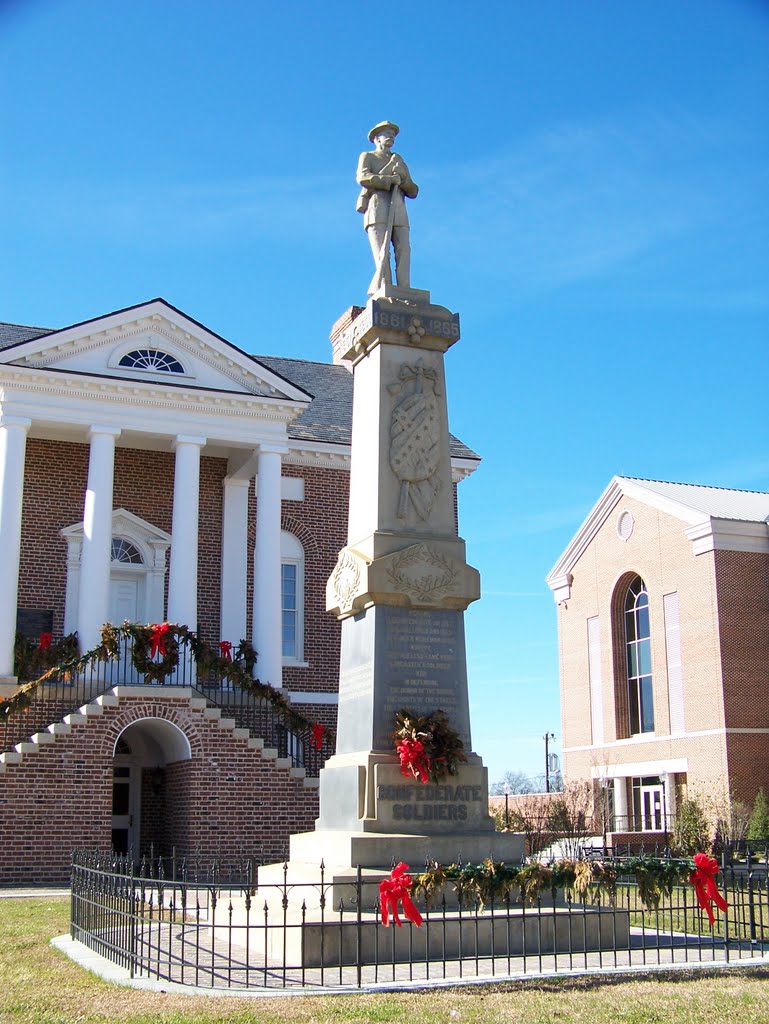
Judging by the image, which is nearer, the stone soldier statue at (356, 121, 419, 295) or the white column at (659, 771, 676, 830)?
Answer: the stone soldier statue at (356, 121, 419, 295)

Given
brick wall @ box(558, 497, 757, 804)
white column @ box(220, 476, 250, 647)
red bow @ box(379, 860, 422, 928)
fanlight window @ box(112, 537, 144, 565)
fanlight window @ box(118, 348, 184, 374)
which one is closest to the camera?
red bow @ box(379, 860, 422, 928)

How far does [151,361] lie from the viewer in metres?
25.3

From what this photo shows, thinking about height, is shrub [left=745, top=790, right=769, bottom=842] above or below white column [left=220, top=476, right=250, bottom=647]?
below

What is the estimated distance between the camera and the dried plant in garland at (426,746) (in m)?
11.0

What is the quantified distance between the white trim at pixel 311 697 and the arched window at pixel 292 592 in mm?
956

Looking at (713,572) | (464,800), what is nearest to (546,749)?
(713,572)

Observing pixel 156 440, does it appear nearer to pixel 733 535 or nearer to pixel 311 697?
pixel 311 697

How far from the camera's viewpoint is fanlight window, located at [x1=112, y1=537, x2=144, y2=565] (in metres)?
26.3

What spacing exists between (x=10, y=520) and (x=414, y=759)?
14.5 meters

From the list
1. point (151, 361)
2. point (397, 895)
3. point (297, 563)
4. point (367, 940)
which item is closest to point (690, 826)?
point (297, 563)

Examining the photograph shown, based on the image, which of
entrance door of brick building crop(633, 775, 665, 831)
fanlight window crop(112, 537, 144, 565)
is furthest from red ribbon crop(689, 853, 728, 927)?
entrance door of brick building crop(633, 775, 665, 831)

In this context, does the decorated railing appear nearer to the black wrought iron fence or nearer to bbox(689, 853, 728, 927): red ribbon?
the black wrought iron fence

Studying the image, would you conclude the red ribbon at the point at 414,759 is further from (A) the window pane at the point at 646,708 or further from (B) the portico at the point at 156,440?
(A) the window pane at the point at 646,708

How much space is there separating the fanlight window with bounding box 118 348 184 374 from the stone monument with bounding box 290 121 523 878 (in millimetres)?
12528
